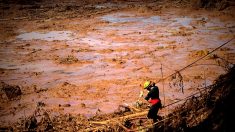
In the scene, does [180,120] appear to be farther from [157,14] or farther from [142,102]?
[157,14]

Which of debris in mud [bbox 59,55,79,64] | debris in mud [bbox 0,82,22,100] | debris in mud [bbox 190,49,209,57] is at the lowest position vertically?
debris in mud [bbox 0,82,22,100]

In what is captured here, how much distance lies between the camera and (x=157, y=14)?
2188 centimetres

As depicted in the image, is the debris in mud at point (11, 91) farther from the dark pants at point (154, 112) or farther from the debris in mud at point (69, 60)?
the dark pants at point (154, 112)

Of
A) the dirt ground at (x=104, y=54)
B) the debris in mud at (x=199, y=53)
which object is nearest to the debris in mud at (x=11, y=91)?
the dirt ground at (x=104, y=54)

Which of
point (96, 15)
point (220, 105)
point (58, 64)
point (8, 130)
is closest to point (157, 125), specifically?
point (220, 105)

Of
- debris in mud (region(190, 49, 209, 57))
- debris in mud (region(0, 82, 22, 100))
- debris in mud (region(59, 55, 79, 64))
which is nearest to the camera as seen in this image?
debris in mud (region(0, 82, 22, 100))

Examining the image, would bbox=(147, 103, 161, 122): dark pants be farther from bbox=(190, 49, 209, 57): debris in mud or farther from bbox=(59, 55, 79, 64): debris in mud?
bbox=(59, 55, 79, 64): debris in mud

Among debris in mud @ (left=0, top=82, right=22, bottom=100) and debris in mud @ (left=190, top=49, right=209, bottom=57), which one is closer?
debris in mud @ (left=0, top=82, right=22, bottom=100)

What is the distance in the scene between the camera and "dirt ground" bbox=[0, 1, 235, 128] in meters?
9.34

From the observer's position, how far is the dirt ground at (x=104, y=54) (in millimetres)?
9344

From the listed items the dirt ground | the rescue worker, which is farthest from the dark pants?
the dirt ground

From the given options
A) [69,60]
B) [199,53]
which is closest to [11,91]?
[69,60]

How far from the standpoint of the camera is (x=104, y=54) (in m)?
13.8

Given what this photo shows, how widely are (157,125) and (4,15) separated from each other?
2398 centimetres
